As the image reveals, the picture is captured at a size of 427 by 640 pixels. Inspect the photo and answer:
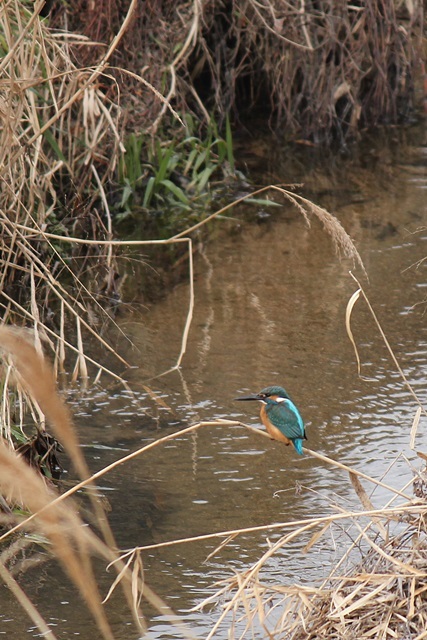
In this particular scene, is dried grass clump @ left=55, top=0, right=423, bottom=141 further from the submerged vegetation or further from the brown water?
the brown water

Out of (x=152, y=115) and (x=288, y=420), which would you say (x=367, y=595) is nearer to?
(x=288, y=420)

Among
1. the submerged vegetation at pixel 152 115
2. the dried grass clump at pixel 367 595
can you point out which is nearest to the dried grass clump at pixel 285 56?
the submerged vegetation at pixel 152 115

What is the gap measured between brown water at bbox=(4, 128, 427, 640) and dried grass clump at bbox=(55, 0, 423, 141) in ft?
2.19

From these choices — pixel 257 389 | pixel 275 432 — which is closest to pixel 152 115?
pixel 257 389

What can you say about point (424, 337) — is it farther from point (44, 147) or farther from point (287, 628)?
point (287, 628)

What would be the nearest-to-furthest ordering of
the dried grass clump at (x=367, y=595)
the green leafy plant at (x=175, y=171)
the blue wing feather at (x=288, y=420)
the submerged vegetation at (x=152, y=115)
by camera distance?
the dried grass clump at (x=367, y=595) → the blue wing feather at (x=288, y=420) → the submerged vegetation at (x=152, y=115) → the green leafy plant at (x=175, y=171)

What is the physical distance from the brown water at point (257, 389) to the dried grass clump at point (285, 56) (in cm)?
67

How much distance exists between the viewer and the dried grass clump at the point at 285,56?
5.57 metres

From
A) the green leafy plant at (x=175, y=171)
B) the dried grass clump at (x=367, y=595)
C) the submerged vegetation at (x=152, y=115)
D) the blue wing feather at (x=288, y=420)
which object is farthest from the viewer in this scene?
the green leafy plant at (x=175, y=171)

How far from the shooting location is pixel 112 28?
17.7 ft

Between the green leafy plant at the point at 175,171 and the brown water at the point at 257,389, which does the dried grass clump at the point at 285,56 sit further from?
the brown water at the point at 257,389

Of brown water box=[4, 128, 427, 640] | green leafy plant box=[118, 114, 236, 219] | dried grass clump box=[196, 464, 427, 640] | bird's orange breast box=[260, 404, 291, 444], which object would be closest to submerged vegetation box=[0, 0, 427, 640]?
green leafy plant box=[118, 114, 236, 219]

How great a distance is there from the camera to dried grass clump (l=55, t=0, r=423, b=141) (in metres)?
5.57

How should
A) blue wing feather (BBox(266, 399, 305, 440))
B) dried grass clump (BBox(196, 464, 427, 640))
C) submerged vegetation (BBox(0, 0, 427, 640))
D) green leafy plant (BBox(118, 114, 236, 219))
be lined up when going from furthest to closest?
green leafy plant (BBox(118, 114, 236, 219)) → submerged vegetation (BBox(0, 0, 427, 640)) → blue wing feather (BBox(266, 399, 305, 440)) → dried grass clump (BBox(196, 464, 427, 640))
